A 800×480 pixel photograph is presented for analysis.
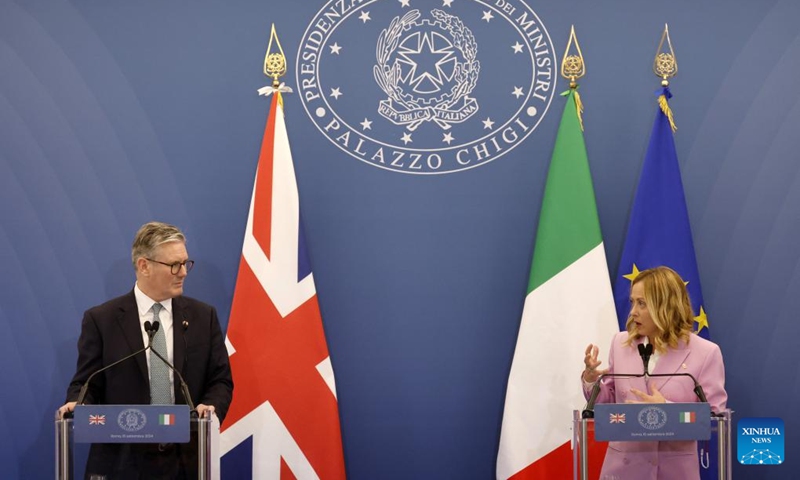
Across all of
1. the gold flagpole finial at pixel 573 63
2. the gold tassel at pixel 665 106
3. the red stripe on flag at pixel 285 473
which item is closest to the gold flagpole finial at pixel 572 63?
the gold flagpole finial at pixel 573 63

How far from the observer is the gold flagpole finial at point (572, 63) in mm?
4285

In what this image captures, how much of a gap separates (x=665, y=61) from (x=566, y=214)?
88 centimetres

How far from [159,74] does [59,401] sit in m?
1.54

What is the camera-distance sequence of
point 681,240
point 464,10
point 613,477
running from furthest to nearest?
point 464,10
point 681,240
point 613,477

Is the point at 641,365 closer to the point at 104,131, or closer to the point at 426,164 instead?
the point at 426,164

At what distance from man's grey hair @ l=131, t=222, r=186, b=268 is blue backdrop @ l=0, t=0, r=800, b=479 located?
2.46 feet

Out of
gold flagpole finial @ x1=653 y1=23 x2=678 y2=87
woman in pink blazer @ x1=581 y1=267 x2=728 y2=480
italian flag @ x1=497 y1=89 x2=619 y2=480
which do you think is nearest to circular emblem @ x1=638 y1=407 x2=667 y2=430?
woman in pink blazer @ x1=581 y1=267 x2=728 y2=480

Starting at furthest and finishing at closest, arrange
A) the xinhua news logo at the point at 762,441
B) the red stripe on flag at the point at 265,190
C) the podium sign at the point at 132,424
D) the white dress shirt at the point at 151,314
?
the xinhua news logo at the point at 762,441
the red stripe on flag at the point at 265,190
the white dress shirt at the point at 151,314
the podium sign at the point at 132,424

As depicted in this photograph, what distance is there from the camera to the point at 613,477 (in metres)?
2.92

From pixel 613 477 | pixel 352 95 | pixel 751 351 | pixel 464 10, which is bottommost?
pixel 613 477

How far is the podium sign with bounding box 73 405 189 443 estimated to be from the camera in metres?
2.80

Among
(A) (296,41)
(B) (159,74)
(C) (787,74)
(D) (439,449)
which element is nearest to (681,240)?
(C) (787,74)

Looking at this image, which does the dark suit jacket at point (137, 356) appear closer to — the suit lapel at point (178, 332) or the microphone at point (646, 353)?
the suit lapel at point (178, 332)

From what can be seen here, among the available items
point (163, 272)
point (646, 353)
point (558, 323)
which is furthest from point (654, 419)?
point (163, 272)
